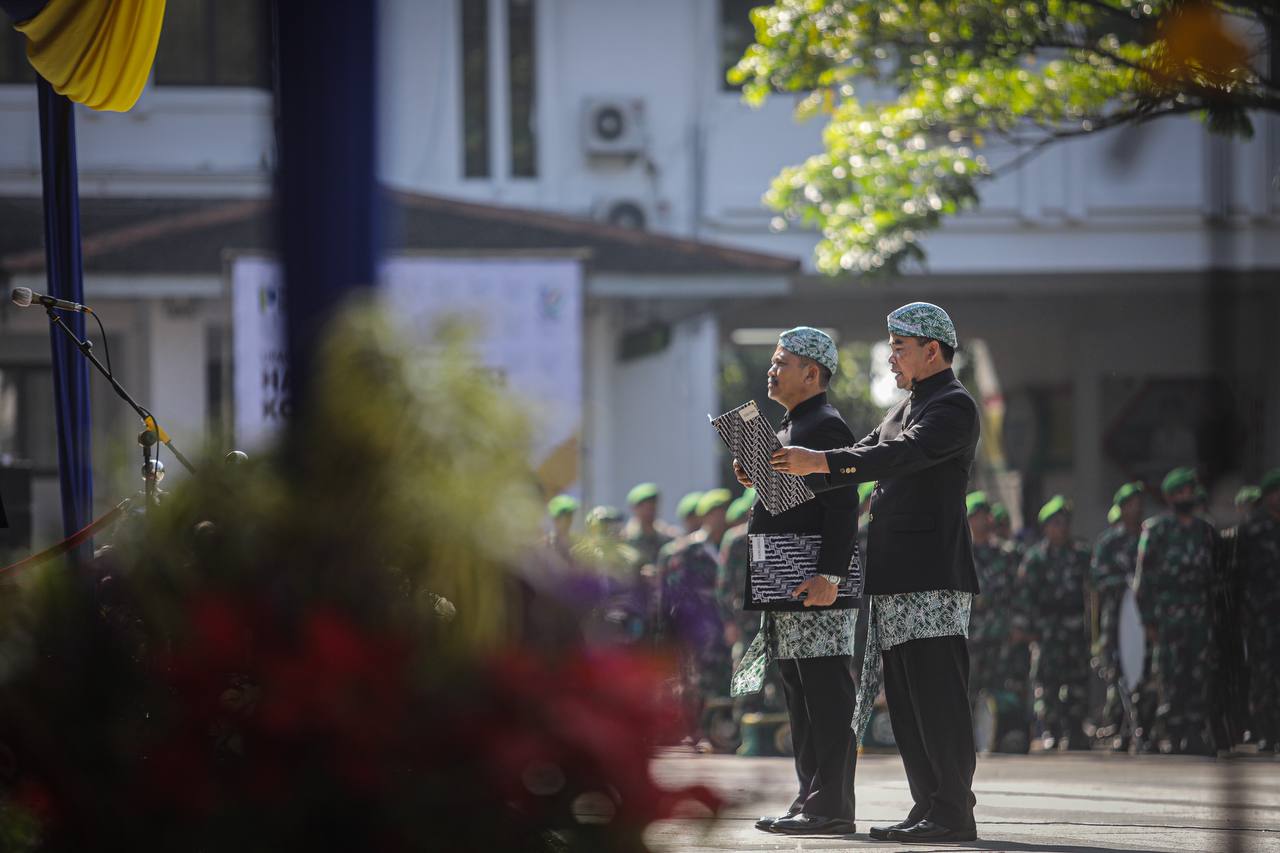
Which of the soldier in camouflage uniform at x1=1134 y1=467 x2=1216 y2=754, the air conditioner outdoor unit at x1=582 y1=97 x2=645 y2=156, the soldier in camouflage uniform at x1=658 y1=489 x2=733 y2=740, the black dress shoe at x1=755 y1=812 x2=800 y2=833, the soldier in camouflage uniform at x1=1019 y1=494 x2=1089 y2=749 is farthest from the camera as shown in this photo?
the air conditioner outdoor unit at x1=582 y1=97 x2=645 y2=156

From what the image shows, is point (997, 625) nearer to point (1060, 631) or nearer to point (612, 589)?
→ point (1060, 631)

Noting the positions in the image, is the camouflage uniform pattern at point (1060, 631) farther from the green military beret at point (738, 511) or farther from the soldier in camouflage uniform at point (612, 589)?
the soldier in camouflage uniform at point (612, 589)

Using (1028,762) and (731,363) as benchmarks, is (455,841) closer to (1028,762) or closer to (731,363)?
(1028,762)

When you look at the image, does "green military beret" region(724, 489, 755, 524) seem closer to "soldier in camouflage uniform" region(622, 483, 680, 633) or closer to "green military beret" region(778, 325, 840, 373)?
"soldier in camouflage uniform" region(622, 483, 680, 633)

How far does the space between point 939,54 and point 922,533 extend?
7683mm

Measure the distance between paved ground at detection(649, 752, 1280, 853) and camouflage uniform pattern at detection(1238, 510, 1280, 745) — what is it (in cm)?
97

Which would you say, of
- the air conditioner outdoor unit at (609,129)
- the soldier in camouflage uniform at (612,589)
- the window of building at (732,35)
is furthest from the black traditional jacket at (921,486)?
the window of building at (732,35)

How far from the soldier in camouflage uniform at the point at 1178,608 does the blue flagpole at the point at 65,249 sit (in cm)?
814

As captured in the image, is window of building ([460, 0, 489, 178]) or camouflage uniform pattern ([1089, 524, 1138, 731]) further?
window of building ([460, 0, 489, 178])

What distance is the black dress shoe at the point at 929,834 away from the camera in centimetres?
629

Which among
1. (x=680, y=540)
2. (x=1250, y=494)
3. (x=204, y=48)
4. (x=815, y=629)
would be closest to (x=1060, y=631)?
(x=1250, y=494)

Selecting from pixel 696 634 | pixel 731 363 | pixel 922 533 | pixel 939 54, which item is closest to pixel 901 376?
pixel 922 533

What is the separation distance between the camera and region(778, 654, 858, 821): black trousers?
6633 mm

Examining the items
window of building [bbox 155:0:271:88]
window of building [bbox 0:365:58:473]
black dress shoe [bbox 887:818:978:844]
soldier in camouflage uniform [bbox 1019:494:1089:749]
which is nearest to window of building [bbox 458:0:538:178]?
window of building [bbox 155:0:271:88]
